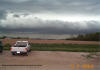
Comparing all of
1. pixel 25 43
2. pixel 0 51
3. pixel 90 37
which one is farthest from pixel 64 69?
pixel 90 37

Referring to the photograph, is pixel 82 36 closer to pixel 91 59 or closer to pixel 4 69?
pixel 91 59

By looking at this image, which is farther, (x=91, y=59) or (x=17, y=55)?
(x=17, y=55)

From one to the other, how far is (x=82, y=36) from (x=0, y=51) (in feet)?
234

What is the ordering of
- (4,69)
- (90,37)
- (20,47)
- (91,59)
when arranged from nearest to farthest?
(4,69)
(91,59)
(20,47)
(90,37)

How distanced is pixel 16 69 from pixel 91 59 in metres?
12.0

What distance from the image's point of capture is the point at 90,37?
94.2m

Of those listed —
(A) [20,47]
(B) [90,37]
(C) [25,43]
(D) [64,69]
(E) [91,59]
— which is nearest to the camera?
(D) [64,69]

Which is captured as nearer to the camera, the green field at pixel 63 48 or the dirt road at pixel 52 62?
the dirt road at pixel 52 62

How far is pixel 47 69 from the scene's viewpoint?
15453 mm

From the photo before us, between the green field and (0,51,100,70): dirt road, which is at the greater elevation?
(0,51,100,70): dirt road

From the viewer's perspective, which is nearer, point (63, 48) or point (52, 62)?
point (52, 62)

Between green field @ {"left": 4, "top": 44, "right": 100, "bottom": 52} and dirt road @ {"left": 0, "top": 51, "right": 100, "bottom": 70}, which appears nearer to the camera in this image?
dirt road @ {"left": 0, "top": 51, "right": 100, "bottom": 70}

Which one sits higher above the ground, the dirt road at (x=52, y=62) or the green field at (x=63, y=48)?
the dirt road at (x=52, y=62)

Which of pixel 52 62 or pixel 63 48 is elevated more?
pixel 52 62
